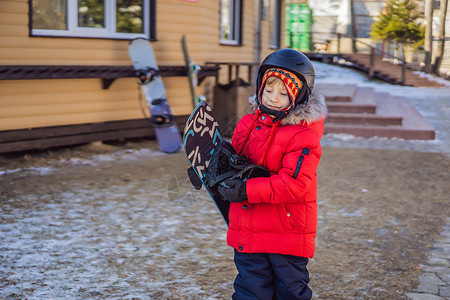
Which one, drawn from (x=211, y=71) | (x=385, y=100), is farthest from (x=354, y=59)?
(x=211, y=71)

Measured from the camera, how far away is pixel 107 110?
8.48 meters

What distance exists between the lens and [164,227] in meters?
4.71

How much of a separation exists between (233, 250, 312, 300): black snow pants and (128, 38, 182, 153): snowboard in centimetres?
579

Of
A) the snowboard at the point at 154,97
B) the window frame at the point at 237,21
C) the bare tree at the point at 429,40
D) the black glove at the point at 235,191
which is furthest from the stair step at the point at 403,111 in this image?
the bare tree at the point at 429,40

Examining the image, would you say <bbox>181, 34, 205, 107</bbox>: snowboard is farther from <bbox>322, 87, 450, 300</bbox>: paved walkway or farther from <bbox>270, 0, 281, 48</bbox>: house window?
<bbox>270, 0, 281, 48</bbox>: house window

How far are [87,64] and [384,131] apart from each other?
217 inches

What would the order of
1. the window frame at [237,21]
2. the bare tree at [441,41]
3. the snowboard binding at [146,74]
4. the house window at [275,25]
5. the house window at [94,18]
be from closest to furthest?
the house window at [94,18] < the snowboard binding at [146,74] < the window frame at [237,21] < the house window at [275,25] < the bare tree at [441,41]

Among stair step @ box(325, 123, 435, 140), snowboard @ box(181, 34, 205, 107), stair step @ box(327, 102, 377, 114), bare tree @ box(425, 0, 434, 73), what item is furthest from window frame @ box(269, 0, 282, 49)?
bare tree @ box(425, 0, 434, 73)

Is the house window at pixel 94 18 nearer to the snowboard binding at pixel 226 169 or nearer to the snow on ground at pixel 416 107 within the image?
the snow on ground at pixel 416 107

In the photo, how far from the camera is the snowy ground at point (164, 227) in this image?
11.5 feet

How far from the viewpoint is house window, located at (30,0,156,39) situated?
762 cm

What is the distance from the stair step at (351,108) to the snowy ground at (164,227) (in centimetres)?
346

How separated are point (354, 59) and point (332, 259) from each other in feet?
69.5

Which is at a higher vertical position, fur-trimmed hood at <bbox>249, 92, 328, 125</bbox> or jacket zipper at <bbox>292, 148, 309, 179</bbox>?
fur-trimmed hood at <bbox>249, 92, 328, 125</bbox>
